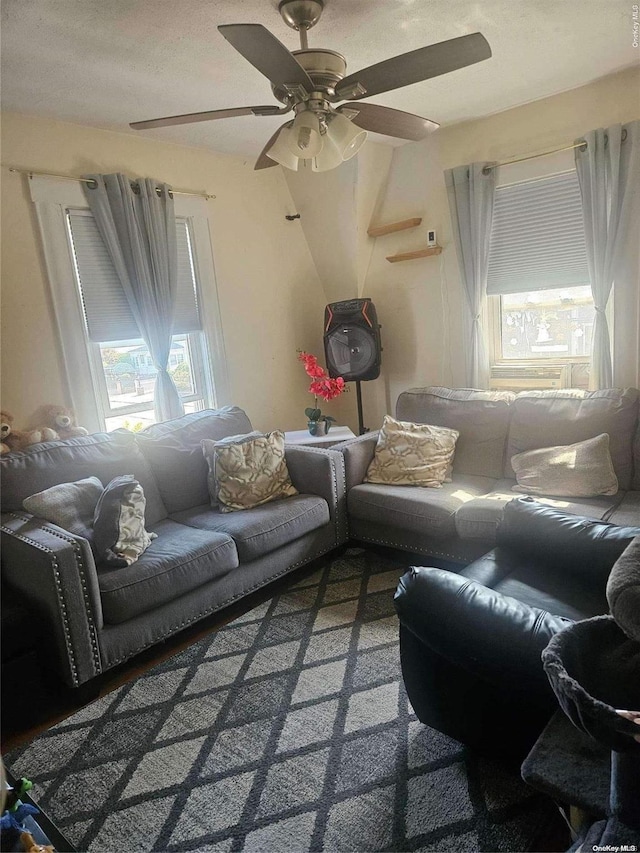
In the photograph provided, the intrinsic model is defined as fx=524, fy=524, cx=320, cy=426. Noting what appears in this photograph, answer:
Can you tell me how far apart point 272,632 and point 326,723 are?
0.63m

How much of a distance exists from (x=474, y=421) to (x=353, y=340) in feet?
3.71

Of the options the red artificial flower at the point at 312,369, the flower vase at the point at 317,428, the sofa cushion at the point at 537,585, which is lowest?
the sofa cushion at the point at 537,585

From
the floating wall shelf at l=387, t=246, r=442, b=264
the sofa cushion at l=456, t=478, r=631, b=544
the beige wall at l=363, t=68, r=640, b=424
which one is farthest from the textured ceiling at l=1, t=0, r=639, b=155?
the sofa cushion at l=456, t=478, r=631, b=544

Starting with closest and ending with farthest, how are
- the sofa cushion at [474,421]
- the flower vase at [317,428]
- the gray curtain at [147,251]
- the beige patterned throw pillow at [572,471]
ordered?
the beige patterned throw pillow at [572,471] < the gray curtain at [147,251] < the sofa cushion at [474,421] < the flower vase at [317,428]

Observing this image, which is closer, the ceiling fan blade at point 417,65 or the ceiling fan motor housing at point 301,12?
the ceiling fan blade at point 417,65

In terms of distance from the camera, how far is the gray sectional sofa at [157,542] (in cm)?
195

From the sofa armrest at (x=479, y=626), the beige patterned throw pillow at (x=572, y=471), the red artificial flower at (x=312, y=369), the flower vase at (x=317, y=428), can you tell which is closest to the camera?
the sofa armrest at (x=479, y=626)

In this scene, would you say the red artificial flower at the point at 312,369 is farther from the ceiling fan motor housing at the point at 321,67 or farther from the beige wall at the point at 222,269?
the ceiling fan motor housing at the point at 321,67

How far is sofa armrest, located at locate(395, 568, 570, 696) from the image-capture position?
3.97 feet

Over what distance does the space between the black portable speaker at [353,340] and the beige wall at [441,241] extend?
0.91 feet

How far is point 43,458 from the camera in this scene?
252 centimetres

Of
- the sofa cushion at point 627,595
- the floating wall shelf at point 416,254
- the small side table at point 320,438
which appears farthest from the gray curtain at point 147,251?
the sofa cushion at point 627,595

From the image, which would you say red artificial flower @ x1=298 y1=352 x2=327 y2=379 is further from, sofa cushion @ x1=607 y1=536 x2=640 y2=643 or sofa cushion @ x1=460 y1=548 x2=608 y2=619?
sofa cushion @ x1=607 y1=536 x2=640 y2=643

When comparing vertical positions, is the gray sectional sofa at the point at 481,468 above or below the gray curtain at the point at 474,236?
below
